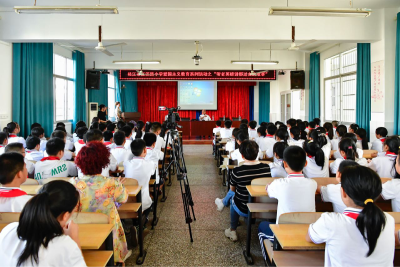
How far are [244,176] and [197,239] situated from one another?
2.71 feet

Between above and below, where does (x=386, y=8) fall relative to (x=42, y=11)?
above

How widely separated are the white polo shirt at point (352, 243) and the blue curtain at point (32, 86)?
6.88m

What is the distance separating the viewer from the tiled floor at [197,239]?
243cm

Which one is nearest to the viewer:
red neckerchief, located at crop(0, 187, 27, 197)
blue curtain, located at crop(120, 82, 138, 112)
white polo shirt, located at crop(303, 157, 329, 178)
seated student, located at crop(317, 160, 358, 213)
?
red neckerchief, located at crop(0, 187, 27, 197)

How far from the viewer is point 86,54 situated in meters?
9.62

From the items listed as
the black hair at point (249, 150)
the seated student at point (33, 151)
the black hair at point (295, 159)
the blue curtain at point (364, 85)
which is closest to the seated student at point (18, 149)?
the seated student at point (33, 151)

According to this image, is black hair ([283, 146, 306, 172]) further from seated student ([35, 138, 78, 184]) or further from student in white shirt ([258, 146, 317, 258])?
seated student ([35, 138, 78, 184])

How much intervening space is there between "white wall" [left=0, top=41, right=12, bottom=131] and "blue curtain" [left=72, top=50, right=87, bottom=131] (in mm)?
2625

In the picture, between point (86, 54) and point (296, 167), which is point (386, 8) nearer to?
point (296, 167)

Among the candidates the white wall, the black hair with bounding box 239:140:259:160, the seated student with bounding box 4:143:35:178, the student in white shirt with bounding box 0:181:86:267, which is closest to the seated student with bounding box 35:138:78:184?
the seated student with bounding box 4:143:35:178

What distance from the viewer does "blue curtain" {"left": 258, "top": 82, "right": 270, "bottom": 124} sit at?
44.9 ft

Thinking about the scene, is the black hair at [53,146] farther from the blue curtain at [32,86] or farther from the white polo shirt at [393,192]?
the blue curtain at [32,86]

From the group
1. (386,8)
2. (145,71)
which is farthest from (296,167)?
(145,71)

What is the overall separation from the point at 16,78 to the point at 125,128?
3401 millimetres
